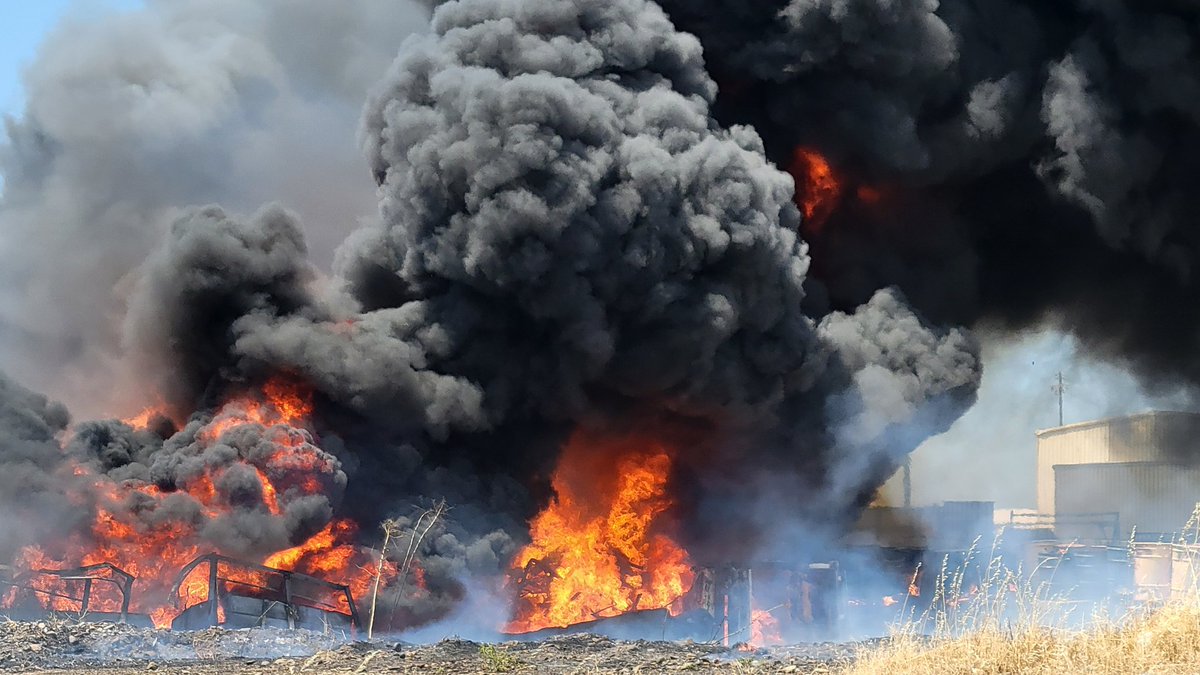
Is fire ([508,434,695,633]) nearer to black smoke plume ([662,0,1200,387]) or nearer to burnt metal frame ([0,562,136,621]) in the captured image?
black smoke plume ([662,0,1200,387])

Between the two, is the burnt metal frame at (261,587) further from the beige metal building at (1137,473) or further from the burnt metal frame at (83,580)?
the beige metal building at (1137,473)

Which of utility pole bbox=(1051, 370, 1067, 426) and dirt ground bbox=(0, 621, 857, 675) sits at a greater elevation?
utility pole bbox=(1051, 370, 1067, 426)

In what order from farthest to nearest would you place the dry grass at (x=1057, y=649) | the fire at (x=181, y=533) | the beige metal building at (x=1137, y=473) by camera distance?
the beige metal building at (x=1137, y=473), the fire at (x=181, y=533), the dry grass at (x=1057, y=649)

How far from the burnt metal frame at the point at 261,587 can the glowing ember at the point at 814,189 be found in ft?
69.4

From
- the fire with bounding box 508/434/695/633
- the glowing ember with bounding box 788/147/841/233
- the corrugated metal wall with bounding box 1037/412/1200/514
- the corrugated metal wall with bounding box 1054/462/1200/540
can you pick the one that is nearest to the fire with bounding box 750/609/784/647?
the fire with bounding box 508/434/695/633

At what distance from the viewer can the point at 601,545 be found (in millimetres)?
42156

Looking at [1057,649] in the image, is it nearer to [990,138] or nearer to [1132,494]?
[990,138]

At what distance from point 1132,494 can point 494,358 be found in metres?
36.5

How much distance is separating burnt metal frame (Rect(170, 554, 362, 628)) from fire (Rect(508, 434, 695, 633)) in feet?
20.9

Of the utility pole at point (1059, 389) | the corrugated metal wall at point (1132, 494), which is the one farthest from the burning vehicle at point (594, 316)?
the utility pole at point (1059, 389)

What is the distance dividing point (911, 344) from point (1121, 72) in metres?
11.6

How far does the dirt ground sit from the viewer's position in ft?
74.7

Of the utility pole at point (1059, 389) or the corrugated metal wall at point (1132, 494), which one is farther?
the utility pole at point (1059, 389)

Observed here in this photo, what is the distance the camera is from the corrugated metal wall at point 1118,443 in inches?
2456
